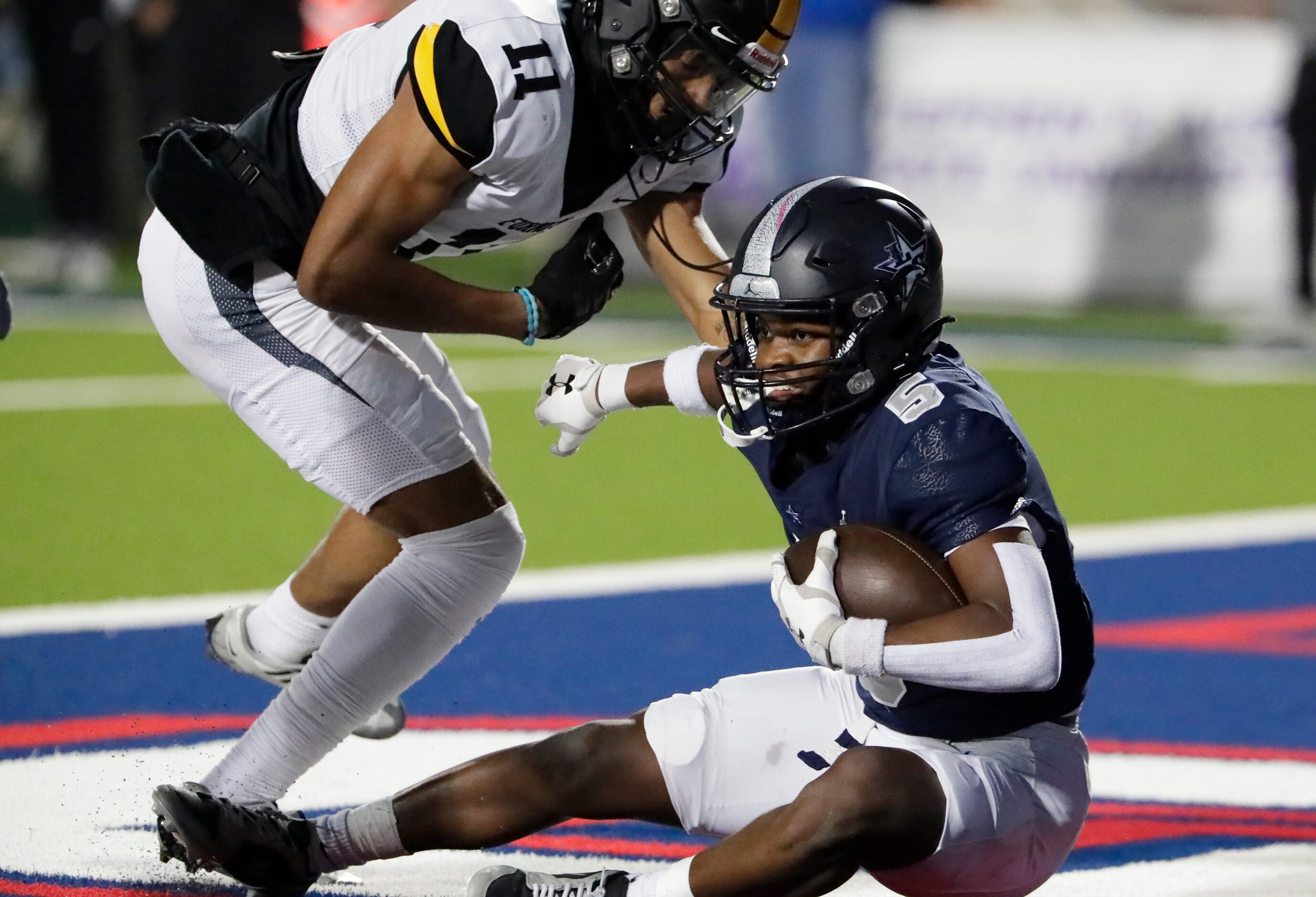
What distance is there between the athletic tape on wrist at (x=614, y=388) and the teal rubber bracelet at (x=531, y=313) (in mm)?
149

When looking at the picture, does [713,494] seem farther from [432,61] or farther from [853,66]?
[853,66]

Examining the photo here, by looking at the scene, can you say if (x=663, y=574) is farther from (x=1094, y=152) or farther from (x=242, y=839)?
→ (x=1094, y=152)

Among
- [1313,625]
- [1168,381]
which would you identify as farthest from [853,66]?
[1313,625]

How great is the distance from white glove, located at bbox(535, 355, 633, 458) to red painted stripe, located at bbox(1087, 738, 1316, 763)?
1.51 metres

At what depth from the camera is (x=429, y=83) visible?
323 centimetres

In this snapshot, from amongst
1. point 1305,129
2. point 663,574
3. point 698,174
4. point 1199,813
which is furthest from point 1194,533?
point 1305,129

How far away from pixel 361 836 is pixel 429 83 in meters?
1.27

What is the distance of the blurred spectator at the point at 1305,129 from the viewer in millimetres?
10281

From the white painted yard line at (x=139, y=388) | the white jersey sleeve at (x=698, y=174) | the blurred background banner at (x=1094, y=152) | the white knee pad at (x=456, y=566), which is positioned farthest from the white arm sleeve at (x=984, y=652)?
the blurred background banner at (x=1094, y=152)

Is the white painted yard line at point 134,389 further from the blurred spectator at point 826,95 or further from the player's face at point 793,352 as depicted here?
the player's face at point 793,352

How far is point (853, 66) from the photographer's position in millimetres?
12414

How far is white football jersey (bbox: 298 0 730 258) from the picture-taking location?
127 inches

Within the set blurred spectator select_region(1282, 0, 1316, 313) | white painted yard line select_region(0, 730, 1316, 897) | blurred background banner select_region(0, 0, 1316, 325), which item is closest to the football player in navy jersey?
white painted yard line select_region(0, 730, 1316, 897)

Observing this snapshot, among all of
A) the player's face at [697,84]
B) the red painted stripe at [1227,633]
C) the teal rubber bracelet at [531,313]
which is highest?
the player's face at [697,84]
